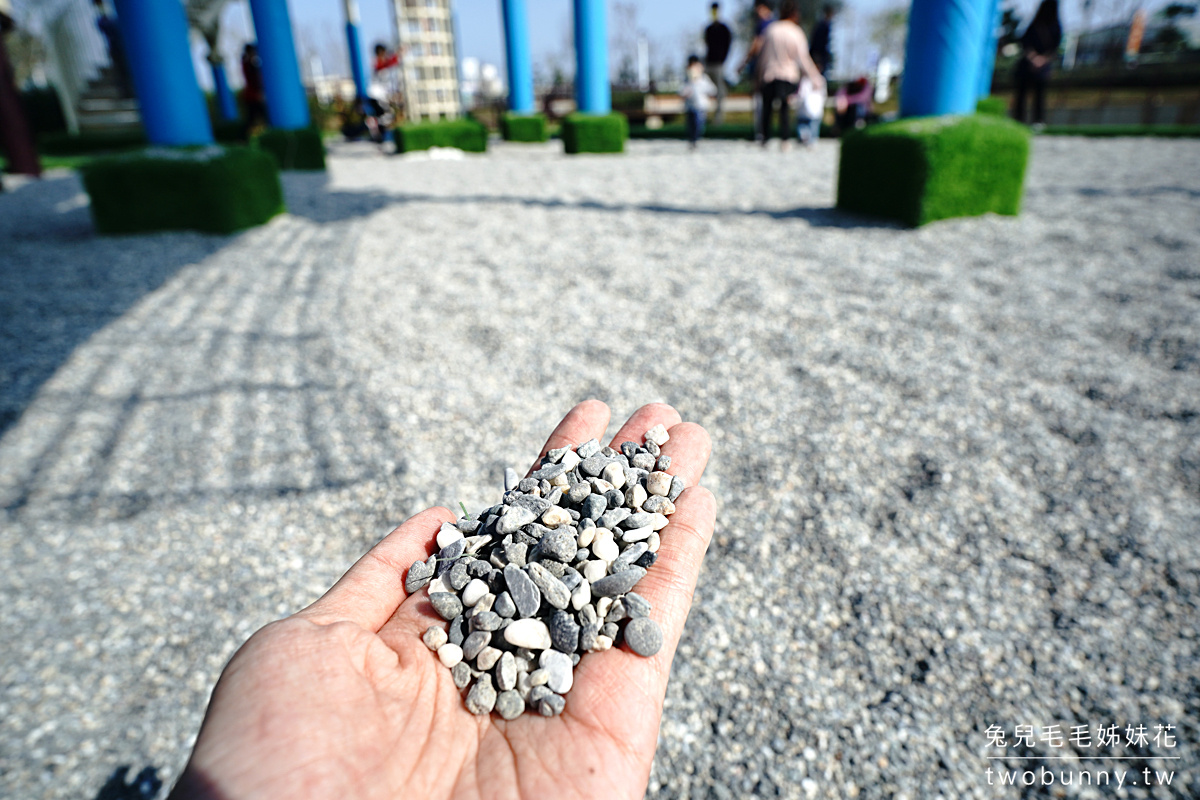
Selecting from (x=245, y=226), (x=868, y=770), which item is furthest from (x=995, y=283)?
(x=245, y=226)

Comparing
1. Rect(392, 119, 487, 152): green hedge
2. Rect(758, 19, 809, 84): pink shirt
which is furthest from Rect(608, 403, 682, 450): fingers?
Rect(392, 119, 487, 152): green hedge

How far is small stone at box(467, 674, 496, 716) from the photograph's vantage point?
4.00 feet

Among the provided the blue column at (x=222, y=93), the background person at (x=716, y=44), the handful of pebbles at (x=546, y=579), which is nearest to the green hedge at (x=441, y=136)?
the background person at (x=716, y=44)

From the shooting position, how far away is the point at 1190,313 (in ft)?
11.2

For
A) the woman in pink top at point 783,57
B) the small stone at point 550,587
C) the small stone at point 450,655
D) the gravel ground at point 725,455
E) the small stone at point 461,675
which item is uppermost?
the woman in pink top at point 783,57

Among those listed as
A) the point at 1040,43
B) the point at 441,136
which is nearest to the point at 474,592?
the point at 441,136

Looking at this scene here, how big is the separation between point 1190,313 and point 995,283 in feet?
3.06

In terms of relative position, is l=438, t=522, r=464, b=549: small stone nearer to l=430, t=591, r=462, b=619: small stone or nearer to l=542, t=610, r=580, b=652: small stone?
l=430, t=591, r=462, b=619: small stone

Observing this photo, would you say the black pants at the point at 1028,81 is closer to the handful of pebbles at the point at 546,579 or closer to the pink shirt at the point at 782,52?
the pink shirt at the point at 782,52

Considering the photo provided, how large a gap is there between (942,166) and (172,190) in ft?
20.7

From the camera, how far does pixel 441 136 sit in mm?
11062

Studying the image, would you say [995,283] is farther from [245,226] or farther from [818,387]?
[245,226]

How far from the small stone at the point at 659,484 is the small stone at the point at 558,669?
500 mm

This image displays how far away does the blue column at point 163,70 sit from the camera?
5.36 meters
